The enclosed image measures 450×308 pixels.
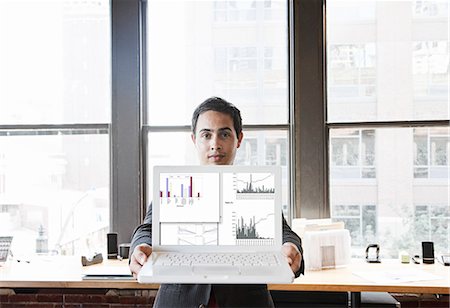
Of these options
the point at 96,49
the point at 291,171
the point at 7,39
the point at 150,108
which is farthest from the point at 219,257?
the point at 7,39

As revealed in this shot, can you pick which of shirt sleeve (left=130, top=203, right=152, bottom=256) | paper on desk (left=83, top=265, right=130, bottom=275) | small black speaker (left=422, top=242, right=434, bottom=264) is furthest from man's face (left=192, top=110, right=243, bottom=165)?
small black speaker (left=422, top=242, right=434, bottom=264)

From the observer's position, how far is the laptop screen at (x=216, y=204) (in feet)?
5.41

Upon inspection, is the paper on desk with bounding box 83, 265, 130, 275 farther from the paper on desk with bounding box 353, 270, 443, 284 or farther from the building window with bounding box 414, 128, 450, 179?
the building window with bounding box 414, 128, 450, 179

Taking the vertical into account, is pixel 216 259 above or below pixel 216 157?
below

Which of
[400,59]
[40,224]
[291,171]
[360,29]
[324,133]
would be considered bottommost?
[40,224]

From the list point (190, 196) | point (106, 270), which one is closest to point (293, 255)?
point (190, 196)

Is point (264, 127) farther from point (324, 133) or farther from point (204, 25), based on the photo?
point (204, 25)

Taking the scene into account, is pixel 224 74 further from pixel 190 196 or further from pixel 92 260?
pixel 190 196

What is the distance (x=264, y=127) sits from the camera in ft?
10.1

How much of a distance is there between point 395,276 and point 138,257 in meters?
1.50

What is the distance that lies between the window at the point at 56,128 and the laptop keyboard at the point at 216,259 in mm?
1654

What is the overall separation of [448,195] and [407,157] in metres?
0.32

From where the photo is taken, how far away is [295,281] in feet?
7.86

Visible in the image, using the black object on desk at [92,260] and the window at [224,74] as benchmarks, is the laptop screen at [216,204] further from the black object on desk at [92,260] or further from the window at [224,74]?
the window at [224,74]
